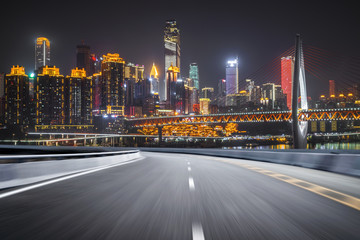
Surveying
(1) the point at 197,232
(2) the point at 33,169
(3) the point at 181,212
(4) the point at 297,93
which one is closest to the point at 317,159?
(3) the point at 181,212

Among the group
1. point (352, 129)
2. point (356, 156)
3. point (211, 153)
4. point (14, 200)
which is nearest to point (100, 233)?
point (14, 200)

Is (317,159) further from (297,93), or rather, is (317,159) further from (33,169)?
(297,93)

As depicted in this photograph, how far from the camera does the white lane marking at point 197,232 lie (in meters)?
4.25

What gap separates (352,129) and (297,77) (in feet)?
416

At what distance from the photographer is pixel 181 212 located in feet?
18.8

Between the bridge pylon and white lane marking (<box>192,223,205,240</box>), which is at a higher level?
the bridge pylon

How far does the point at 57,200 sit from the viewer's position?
21.9 ft

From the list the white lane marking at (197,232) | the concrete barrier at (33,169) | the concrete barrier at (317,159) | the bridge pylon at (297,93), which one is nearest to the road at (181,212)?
the white lane marking at (197,232)

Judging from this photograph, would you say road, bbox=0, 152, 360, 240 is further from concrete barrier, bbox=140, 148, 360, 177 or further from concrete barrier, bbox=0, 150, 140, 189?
concrete barrier, bbox=140, 148, 360, 177

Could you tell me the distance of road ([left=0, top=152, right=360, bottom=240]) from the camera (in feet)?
14.5

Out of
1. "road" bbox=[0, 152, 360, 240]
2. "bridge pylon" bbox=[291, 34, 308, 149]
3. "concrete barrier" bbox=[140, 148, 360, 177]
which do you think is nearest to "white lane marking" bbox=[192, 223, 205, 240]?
"road" bbox=[0, 152, 360, 240]

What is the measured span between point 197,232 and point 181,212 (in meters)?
1.26

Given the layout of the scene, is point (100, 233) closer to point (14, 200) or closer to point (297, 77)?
point (14, 200)

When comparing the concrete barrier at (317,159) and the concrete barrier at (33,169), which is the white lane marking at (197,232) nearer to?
the concrete barrier at (33,169)
